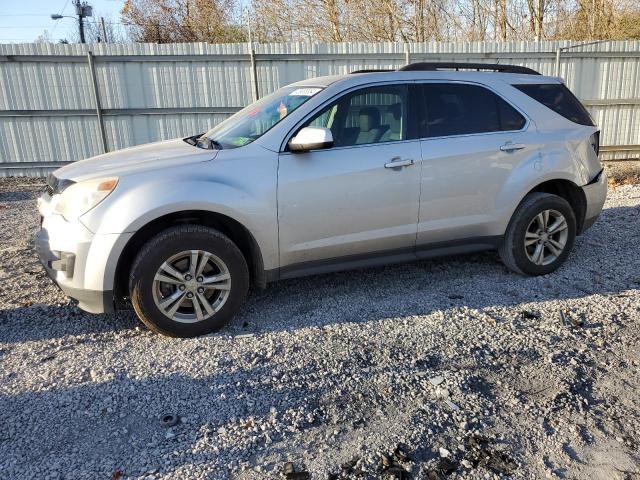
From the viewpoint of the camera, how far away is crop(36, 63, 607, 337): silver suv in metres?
3.78

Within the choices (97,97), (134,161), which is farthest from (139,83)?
(134,161)

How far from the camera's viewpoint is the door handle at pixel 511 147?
471 cm

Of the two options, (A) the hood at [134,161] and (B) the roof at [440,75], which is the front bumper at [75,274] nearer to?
(A) the hood at [134,161]

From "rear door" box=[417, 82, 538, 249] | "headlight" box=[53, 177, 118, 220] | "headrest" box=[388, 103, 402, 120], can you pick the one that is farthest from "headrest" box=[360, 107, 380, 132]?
"headlight" box=[53, 177, 118, 220]

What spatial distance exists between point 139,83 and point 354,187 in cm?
792

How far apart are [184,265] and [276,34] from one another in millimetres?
17217

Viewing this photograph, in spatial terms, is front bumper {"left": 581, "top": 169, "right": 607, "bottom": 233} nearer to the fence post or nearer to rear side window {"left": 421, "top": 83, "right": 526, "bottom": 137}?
rear side window {"left": 421, "top": 83, "right": 526, "bottom": 137}

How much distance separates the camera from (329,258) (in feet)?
14.2

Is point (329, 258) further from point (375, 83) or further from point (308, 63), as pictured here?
point (308, 63)

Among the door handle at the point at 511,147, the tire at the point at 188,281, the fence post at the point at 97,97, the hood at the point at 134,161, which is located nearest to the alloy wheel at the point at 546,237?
the door handle at the point at 511,147

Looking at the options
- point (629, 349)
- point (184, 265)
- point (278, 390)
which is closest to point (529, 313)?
point (629, 349)

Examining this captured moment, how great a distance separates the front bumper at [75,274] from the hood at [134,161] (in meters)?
0.51

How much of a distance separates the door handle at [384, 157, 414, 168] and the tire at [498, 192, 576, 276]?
1.25 meters

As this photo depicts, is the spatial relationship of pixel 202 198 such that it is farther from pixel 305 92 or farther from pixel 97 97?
pixel 97 97
